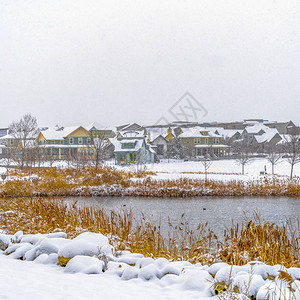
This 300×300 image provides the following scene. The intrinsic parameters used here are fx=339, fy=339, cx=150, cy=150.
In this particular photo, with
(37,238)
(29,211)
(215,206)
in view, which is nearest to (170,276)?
(37,238)

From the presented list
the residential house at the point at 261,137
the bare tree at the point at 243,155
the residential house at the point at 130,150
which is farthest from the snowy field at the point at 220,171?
the residential house at the point at 261,137

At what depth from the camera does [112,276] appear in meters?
5.13

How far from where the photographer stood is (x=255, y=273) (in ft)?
15.9

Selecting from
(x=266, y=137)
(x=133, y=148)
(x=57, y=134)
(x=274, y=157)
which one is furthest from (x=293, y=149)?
(x=57, y=134)

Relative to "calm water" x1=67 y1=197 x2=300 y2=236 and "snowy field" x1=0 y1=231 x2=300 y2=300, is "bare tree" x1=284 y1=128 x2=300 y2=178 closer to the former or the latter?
"calm water" x1=67 y1=197 x2=300 y2=236

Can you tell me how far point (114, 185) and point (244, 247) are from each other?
51.0 feet

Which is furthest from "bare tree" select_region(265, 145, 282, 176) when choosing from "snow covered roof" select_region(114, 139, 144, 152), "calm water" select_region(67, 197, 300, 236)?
"snow covered roof" select_region(114, 139, 144, 152)

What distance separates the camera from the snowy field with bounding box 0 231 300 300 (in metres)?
4.24

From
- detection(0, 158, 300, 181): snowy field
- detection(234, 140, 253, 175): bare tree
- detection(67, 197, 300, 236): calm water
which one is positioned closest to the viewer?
detection(67, 197, 300, 236): calm water

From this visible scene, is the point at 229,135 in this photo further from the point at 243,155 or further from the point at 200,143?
the point at 243,155

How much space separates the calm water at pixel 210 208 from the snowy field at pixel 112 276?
5.35 m

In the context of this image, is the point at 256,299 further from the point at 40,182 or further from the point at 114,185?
the point at 40,182

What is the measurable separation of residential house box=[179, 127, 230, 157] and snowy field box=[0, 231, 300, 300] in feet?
177

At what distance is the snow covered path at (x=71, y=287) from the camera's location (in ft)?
13.6
